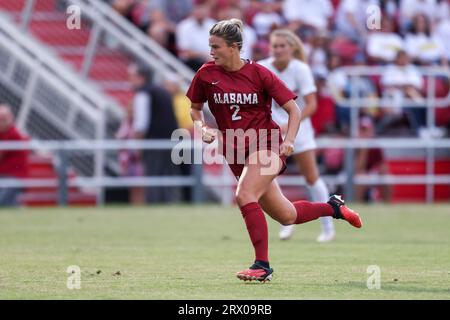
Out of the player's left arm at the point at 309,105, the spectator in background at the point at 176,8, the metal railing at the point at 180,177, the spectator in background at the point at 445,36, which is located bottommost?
the metal railing at the point at 180,177

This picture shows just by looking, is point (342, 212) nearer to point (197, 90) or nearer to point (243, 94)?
point (243, 94)

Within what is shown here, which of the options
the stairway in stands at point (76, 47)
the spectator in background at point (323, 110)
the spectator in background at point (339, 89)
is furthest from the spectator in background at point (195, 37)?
the spectator in background at point (339, 89)

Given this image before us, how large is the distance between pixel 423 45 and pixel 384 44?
82cm

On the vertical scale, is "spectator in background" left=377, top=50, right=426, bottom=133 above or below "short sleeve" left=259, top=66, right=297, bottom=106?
above

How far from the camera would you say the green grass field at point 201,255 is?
896cm

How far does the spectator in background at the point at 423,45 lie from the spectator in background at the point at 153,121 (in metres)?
5.23

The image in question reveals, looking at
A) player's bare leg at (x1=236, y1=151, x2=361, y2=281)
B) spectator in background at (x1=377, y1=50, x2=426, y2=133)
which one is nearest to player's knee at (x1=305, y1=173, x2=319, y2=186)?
player's bare leg at (x1=236, y1=151, x2=361, y2=281)

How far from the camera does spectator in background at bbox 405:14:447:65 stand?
905 inches

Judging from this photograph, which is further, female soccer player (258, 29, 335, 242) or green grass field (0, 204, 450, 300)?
female soccer player (258, 29, 335, 242)

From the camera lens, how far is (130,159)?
21.4m

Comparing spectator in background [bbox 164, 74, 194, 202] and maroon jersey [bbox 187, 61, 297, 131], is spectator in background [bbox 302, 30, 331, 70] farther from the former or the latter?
maroon jersey [bbox 187, 61, 297, 131]

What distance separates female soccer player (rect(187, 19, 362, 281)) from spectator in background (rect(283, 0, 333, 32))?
13071 millimetres

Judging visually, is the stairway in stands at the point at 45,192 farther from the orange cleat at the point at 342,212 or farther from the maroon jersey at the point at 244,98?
the maroon jersey at the point at 244,98
